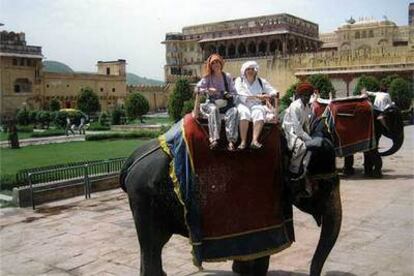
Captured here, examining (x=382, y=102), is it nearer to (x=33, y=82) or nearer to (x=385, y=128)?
(x=385, y=128)

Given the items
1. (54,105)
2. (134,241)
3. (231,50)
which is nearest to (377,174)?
(134,241)

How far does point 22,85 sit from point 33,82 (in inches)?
51.5

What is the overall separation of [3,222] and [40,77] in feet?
153

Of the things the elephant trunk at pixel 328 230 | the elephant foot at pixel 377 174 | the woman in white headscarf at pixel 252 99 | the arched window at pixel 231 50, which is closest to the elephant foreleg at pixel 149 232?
the woman in white headscarf at pixel 252 99

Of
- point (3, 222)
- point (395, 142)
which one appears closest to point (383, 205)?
point (395, 142)

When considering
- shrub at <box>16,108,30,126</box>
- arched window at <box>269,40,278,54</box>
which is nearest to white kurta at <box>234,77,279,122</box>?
shrub at <box>16,108,30,126</box>

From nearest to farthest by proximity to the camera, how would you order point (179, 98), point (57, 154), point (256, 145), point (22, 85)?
point (256, 145) → point (57, 154) → point (179, 98) → point (22, 85)

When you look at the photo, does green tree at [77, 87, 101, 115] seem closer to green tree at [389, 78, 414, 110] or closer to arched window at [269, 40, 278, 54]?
arched window at [269, 40, 278, 54]


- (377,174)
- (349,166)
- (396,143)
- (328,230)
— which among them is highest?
(396,143)

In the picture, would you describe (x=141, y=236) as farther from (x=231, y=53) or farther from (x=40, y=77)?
(x=231, y=53)

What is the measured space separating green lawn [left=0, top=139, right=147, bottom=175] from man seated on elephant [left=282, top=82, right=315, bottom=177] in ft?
34.6

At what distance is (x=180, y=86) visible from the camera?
106ft

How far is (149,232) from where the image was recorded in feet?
14.0

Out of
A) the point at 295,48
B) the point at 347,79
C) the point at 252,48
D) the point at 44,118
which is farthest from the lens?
the point at 252,48
